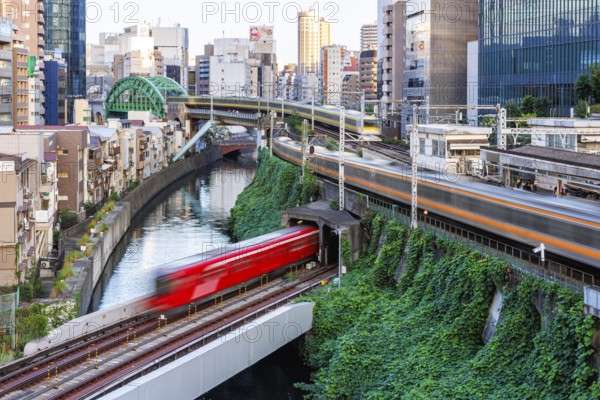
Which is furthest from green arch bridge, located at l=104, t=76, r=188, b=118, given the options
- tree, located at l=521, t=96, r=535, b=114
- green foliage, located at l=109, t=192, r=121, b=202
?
tree, located at l=521, t=96, r=535, b=114

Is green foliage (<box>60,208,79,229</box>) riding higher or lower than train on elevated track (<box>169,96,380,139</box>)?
lower

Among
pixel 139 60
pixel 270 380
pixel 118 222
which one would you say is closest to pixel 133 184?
pixel 118 222

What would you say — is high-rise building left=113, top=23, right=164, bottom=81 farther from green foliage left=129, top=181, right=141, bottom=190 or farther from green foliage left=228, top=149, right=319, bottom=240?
green foliage left=228, top=149, right=319, bottom=240

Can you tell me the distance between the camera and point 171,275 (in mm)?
22688

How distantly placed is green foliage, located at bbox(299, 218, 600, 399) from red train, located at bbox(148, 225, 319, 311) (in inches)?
95.8

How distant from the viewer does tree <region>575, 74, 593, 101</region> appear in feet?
133

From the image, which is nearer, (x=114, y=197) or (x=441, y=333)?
(x=441, y=333)

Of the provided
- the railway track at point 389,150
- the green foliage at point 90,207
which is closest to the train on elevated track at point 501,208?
the railway track at point 389,150

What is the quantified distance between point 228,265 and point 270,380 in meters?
4.07

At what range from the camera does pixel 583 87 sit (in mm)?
40969

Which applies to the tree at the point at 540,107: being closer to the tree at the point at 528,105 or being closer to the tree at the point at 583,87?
the tree at the point at 528,105

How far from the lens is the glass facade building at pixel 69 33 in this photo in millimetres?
90312

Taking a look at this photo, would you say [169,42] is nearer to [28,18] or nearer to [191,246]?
[28,18]

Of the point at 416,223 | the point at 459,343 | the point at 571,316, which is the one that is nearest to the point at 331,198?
the point at 416,223
